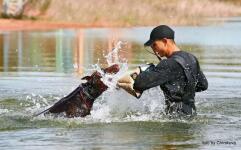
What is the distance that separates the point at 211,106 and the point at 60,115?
2.96 meters

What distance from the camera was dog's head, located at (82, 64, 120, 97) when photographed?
10109mm

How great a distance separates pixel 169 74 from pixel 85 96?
132 cm

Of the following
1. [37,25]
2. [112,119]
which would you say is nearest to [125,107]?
[112,119]

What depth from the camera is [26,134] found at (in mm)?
9688

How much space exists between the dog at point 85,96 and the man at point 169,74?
0.51 m

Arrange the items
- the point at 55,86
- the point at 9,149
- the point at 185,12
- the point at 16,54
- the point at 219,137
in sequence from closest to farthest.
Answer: the point at 9,149 < the point at 219,137 < the point at 55,86 < the point at 16,54 < the point at 185,12

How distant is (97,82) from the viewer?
10172 mm

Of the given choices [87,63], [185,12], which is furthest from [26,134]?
[185,12]

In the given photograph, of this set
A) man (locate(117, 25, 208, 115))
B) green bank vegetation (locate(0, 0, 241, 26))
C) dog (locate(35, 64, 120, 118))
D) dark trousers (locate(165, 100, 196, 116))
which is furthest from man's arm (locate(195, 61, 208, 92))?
green bank vegetation (locate(0, 0, 241, 26))

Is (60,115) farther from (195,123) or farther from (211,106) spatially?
(211,106)

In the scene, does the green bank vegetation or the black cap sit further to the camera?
the green bank vegetation

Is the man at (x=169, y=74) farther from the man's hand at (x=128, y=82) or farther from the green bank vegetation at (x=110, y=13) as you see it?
the green bank vegetation at (x=110, y=13)

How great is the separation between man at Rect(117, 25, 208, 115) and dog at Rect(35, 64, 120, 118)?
51 cm

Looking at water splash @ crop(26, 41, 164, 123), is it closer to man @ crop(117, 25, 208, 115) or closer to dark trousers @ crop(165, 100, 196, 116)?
dark trousers @ crop(165, 100, 196, 116)
